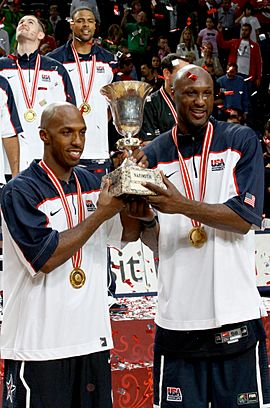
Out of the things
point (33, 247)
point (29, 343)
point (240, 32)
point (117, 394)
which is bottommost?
point (117, 394)

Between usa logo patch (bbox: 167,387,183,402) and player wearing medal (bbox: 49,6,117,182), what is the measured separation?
2695 mm

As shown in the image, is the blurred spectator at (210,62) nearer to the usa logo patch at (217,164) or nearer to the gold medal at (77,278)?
the usa logo patch at (217,164)

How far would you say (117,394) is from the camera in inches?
184

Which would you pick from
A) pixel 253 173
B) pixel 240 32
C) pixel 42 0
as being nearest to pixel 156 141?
pixel 253 173

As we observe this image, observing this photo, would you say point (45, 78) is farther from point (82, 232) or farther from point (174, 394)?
point (174, 394)

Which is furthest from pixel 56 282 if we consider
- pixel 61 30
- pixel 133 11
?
pixel 133 11

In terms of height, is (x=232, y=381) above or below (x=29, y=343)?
below

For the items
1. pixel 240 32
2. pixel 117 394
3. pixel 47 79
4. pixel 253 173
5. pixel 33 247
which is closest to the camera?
pixel 33 247

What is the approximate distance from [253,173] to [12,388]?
120 centimetres

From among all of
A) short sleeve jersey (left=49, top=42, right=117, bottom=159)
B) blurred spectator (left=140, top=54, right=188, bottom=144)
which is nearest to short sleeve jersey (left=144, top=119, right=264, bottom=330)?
blurred spectator (left=140, top=54, right=188, bottom=144)

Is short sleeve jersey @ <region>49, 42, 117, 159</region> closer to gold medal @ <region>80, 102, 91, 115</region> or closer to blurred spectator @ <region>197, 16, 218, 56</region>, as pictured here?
gold medal @ <region>80, 102, 91, 115</region>

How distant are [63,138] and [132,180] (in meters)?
0.35

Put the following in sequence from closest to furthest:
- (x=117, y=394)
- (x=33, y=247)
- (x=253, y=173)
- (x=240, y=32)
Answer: (x=33, y=247) → (x=253, y=173) → (x=117, y=394) → (x=240, y=32)

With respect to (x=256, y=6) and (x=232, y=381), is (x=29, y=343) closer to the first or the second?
(x=232, y=381)
